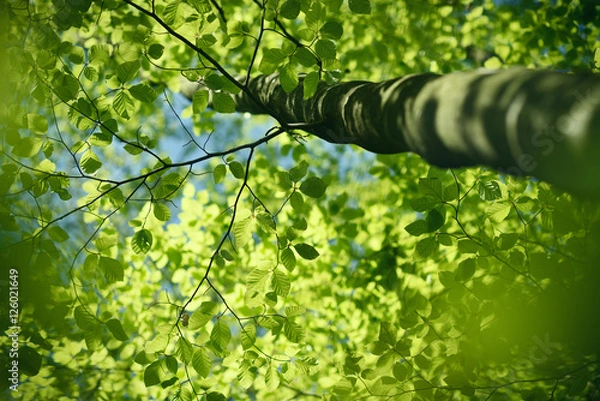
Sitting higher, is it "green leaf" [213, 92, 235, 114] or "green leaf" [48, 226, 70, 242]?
"green leaf" [213, 92, 235, 114]

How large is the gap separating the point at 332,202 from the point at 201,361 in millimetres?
2338

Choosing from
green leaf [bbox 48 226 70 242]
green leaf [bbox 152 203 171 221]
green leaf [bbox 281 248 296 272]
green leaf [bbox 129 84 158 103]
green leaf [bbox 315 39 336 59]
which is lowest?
green leaf [bbox 281 248 296 272]

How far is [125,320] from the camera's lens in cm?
373

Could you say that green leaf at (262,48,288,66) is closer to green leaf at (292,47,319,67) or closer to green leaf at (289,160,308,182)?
green leaf at (292,47,319,67)

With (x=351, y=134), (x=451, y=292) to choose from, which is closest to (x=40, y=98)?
(x=351, y=134)

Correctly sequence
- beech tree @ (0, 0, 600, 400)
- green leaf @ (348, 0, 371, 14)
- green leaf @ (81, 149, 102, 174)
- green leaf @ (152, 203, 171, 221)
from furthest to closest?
1. green leaf @ (152, 203, 171, 221)
2. green leaf @ (81, 149, 102, 174)
3. green leaf @ (348, 0, 371, 14)
4. beech tree @ (0, 0, 600, 400)

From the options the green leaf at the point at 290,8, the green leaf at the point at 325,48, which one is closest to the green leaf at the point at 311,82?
the green leaf at the point at 325,48

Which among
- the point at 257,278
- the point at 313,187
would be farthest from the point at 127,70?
the point at 257,278

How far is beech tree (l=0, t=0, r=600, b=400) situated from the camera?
4.05ft

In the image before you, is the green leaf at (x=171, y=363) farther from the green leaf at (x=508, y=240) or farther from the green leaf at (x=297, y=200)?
the green leaf at (x=508, y=240)

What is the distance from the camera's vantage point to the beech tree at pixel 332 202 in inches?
48.6

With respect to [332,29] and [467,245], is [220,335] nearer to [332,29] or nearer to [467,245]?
[467,245]

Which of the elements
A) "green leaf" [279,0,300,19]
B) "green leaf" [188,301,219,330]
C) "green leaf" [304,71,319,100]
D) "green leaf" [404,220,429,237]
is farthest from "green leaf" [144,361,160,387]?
"green leaf" [279,0,300,19]

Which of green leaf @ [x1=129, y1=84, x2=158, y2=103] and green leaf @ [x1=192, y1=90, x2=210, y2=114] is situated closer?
green leaf @ [x1=129, y1=84, x2=158, y2=103]
